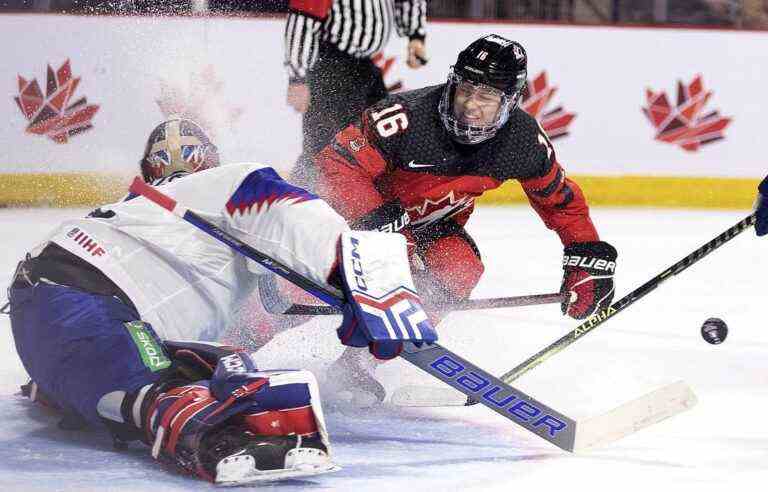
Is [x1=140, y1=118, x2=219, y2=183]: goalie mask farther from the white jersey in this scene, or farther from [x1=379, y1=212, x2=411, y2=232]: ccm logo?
[x1=379, y1=212, x2=411, y2=232]: ccm logo

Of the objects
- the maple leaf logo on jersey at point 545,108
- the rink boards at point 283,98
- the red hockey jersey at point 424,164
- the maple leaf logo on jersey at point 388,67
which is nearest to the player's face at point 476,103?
the red hockey jersey at point 424,164

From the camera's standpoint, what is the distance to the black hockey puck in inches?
116

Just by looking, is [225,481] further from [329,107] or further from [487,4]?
[487,4]

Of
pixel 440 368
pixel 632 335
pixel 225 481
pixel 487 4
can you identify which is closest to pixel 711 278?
pixel 632 335

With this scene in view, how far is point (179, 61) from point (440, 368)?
4.04 metres

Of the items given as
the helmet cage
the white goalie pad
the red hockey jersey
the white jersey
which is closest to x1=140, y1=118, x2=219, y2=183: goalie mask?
the white jersey

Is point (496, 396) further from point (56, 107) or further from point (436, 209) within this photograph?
point (56, 107)

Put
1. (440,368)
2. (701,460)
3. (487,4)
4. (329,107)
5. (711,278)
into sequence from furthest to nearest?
1. (487,4)
2. (711,278)
3. (329,107)
4. (701,460)
5. (440,368)

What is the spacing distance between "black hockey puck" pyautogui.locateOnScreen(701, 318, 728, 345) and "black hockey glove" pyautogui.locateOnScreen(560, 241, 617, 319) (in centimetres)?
23

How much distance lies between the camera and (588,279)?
9.84 feet

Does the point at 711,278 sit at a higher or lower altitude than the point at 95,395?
lower

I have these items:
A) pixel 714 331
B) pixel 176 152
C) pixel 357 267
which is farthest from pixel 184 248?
pixel 714 331

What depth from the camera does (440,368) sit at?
7.32 feet

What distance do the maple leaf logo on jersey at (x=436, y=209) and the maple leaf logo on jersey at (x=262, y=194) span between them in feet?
2.75
